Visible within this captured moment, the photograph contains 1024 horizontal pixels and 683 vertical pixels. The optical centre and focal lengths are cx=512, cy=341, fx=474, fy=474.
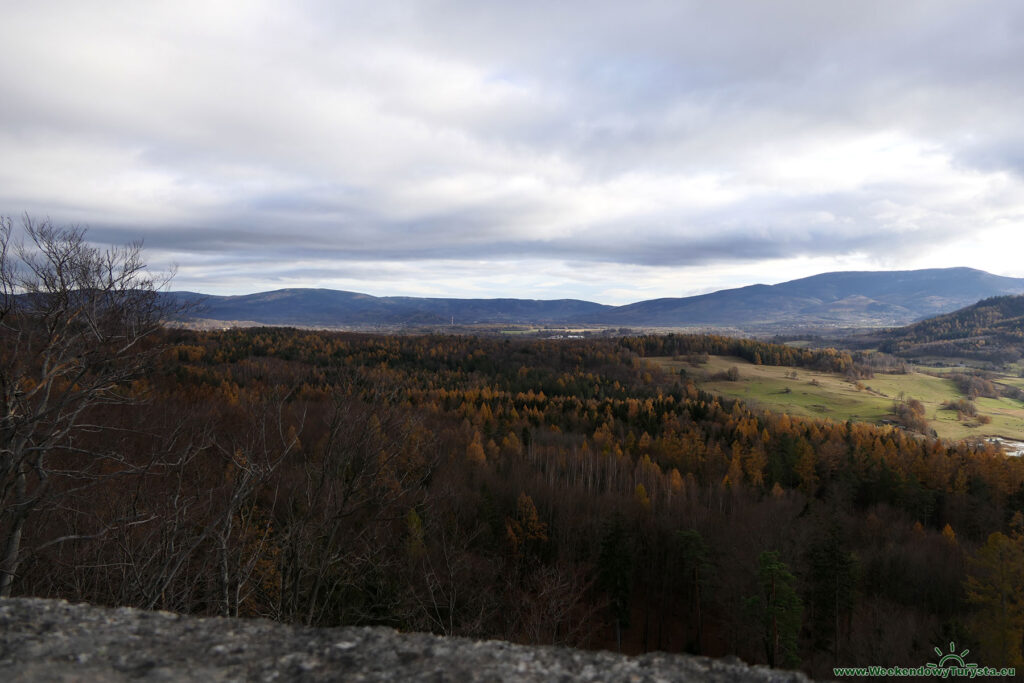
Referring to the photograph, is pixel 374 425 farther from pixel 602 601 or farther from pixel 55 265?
pixel 602 601

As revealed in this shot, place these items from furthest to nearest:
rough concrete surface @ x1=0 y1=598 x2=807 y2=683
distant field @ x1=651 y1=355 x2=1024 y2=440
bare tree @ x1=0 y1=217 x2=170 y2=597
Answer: distant field @ x1=651 y1=355 x2=1024 y2=440 → bare tree @ x1=0 y1=217 x2=170 y2=597 → rough concrete surface @ x1=0 y1=598 x2=807 y2=683

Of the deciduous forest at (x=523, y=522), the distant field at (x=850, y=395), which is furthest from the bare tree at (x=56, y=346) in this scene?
the distant field at (x=850, y=395)

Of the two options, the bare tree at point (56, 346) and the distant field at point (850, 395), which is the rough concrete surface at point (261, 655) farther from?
the distant field at point (850, 395)

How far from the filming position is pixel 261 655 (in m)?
4.56

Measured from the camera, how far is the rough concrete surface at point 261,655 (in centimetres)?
418

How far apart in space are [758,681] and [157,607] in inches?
438

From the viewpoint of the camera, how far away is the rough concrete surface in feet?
13.7

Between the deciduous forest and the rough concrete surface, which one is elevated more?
the rough concrete surface

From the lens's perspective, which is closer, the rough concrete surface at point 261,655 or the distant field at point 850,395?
the rough concrete surface at point 261,655

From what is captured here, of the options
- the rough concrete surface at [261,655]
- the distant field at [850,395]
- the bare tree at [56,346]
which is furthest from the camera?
the distant field at [850,395]

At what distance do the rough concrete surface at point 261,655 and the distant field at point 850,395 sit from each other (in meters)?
100

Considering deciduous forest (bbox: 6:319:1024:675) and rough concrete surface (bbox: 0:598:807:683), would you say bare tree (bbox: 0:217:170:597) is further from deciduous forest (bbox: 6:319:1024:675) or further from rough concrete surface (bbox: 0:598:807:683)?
rough concrete surface (bbox: 0:598:807:683)

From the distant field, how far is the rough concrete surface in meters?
100

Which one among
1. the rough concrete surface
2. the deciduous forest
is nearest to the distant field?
the deciduous forest
